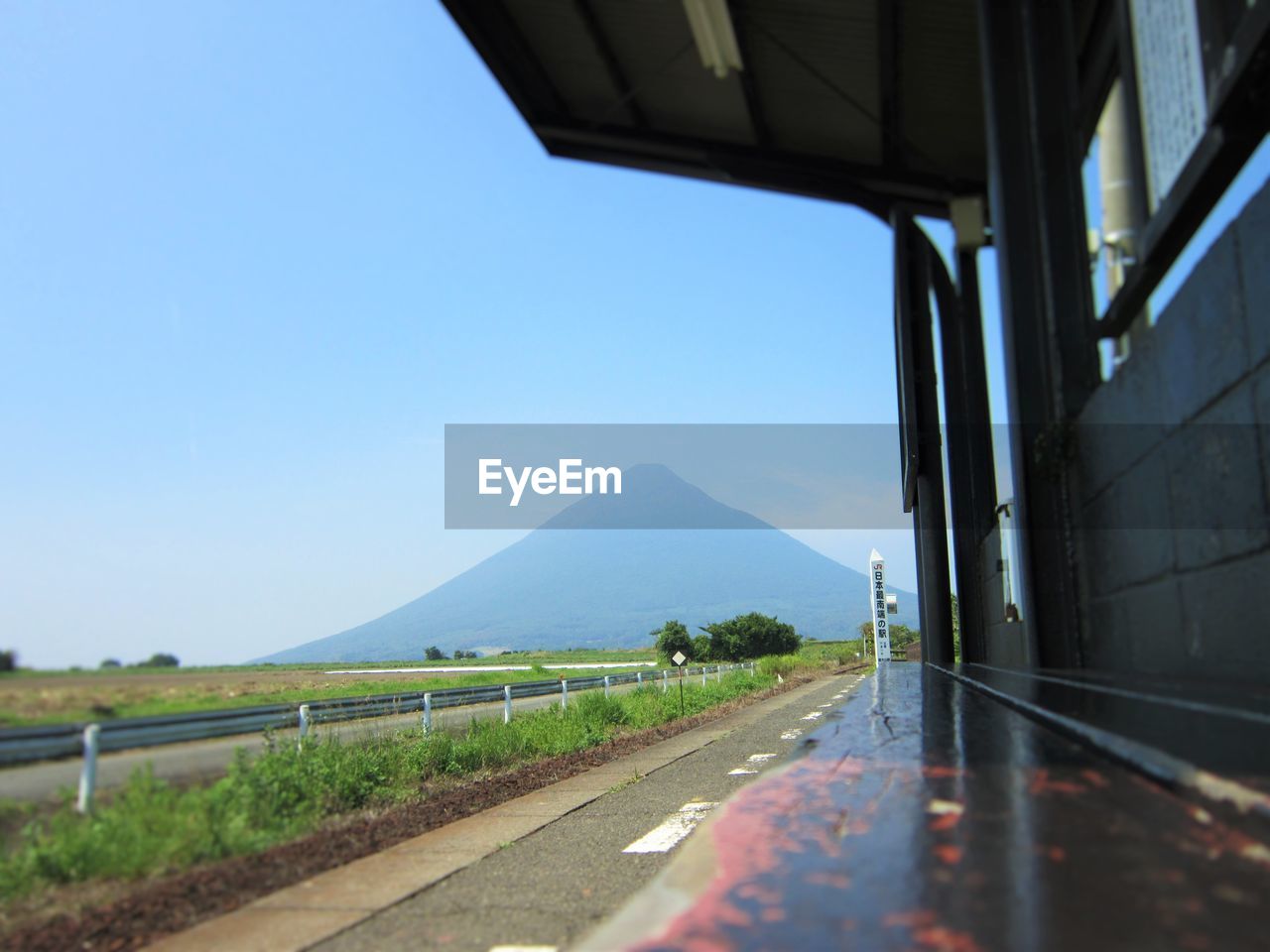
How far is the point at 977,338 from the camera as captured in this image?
11516 millimetres

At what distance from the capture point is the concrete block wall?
107 inches

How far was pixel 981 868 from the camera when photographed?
53cm

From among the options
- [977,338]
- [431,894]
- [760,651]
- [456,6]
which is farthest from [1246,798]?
[760,651]

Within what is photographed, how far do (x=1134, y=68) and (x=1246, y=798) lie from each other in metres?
4.63

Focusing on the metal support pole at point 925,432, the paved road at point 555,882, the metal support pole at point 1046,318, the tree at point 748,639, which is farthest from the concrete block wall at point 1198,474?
the tree at point 748,639

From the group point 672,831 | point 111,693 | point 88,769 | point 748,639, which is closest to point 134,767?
point 88,769

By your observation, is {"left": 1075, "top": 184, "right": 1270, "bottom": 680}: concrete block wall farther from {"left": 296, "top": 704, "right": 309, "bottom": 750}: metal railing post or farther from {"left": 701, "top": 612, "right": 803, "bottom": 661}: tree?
{"left": 701, "top": 612, "right": 803, "bottom": 661}: tree

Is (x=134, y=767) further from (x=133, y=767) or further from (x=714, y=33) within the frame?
(x=714, y=33)

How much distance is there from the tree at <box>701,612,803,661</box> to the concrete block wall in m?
62.0

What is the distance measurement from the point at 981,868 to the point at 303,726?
7742 millimetres

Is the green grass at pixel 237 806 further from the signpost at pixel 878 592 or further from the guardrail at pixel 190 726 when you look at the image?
the signpost at pixel 878 592

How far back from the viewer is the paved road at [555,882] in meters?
3.82

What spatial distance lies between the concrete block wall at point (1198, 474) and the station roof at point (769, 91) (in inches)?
209

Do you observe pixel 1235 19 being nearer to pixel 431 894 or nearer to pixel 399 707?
pixel 431 894
